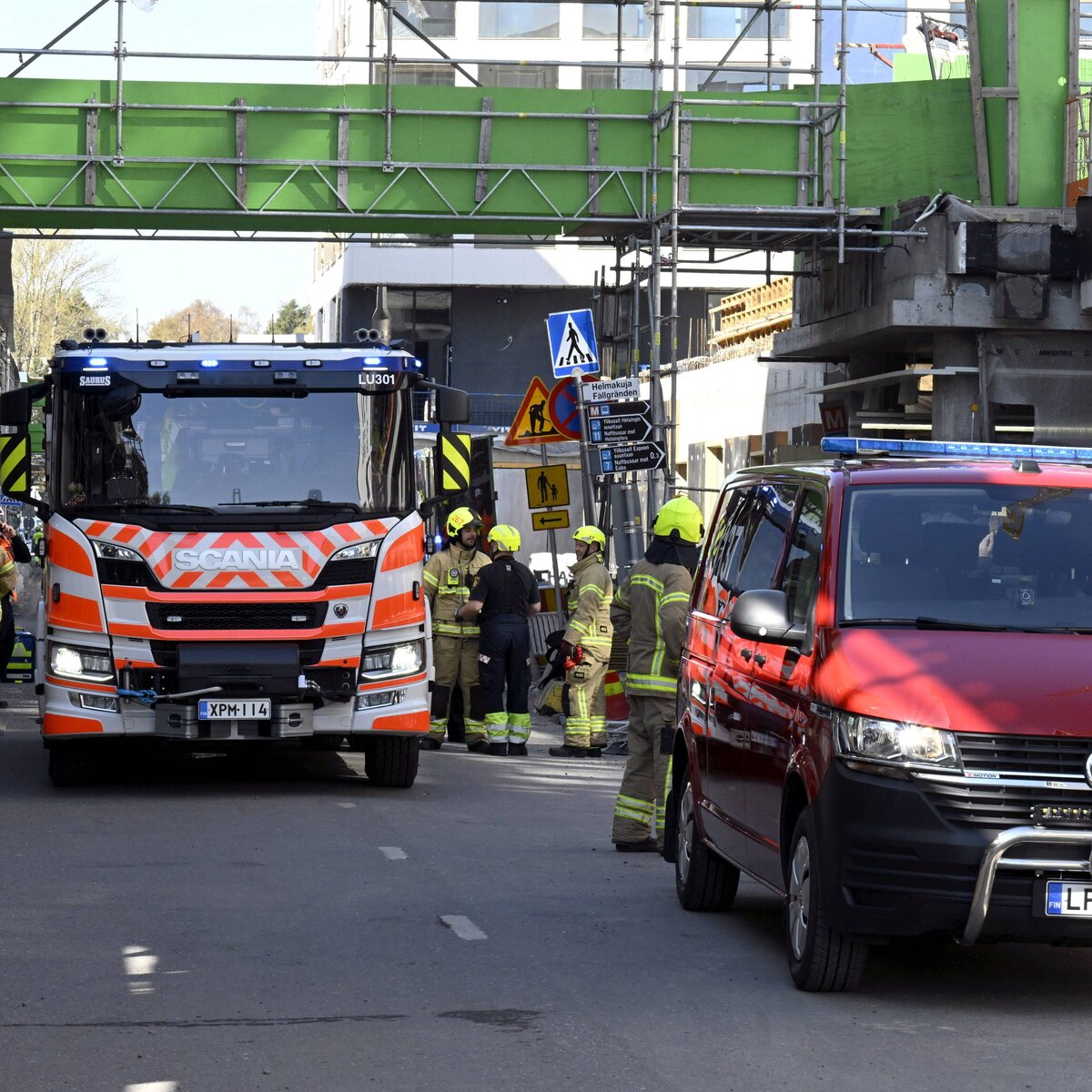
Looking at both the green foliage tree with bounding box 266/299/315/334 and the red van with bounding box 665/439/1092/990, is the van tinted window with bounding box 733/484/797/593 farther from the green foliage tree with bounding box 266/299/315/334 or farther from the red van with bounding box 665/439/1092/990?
the green foliage tree with bounding box 266/299/315/334

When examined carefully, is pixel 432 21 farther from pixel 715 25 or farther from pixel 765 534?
pixel 765 534

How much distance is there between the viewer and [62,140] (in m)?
22.0

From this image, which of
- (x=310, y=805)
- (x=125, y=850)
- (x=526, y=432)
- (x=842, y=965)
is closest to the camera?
(x=842, y=965)

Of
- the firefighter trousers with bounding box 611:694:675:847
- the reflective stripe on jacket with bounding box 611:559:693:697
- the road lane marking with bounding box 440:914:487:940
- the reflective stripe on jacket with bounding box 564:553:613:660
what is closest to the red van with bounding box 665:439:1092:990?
the road lane marking with bounding box 440:914:487:940

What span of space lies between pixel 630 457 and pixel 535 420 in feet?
5.03

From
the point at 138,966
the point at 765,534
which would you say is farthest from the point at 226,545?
the point at 138,966

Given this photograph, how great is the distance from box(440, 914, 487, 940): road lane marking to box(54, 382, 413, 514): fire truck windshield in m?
5.07

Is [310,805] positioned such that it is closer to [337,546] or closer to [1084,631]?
[337,546]

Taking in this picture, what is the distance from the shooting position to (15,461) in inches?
547

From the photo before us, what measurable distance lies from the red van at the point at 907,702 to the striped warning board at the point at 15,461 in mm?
6452

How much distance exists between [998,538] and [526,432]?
1311cm

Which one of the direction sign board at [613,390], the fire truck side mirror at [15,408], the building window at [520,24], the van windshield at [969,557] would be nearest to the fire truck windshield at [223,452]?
the fire truck side mirror at [15,408]

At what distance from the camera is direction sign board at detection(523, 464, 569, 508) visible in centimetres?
2086

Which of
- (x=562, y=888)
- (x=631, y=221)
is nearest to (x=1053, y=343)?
(x=631, y=221)
